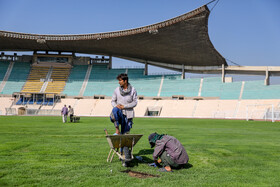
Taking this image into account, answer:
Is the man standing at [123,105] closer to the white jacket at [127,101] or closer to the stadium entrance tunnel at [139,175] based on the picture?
the white jacket at [127,101]

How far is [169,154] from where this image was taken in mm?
5492

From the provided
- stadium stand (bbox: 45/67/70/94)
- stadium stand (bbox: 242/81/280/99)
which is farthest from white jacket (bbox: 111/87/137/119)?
stadium stand (bbox: 45/67/70/94)

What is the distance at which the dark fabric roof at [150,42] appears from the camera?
45188 mm

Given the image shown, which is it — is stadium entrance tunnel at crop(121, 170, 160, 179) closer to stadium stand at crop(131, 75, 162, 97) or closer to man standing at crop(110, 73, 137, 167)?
man standing at crop(110, 73, 137, 167)

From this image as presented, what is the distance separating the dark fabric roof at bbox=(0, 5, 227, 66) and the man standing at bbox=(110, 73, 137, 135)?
3720cm

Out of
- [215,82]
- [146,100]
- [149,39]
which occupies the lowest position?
[146,100]

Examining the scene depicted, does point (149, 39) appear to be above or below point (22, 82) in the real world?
above

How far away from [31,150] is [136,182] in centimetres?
387

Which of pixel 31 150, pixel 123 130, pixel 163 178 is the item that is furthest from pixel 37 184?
pixel 31 150

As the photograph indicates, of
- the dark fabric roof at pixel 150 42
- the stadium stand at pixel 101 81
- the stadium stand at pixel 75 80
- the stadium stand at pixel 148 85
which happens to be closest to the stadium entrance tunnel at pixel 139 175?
the dark fabric roof at pixel 150 42

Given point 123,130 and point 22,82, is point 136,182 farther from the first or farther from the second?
point 22,82

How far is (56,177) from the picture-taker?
4625 millimetres

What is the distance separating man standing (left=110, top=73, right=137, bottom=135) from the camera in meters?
6.48

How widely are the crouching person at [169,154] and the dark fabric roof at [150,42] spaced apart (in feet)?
126
